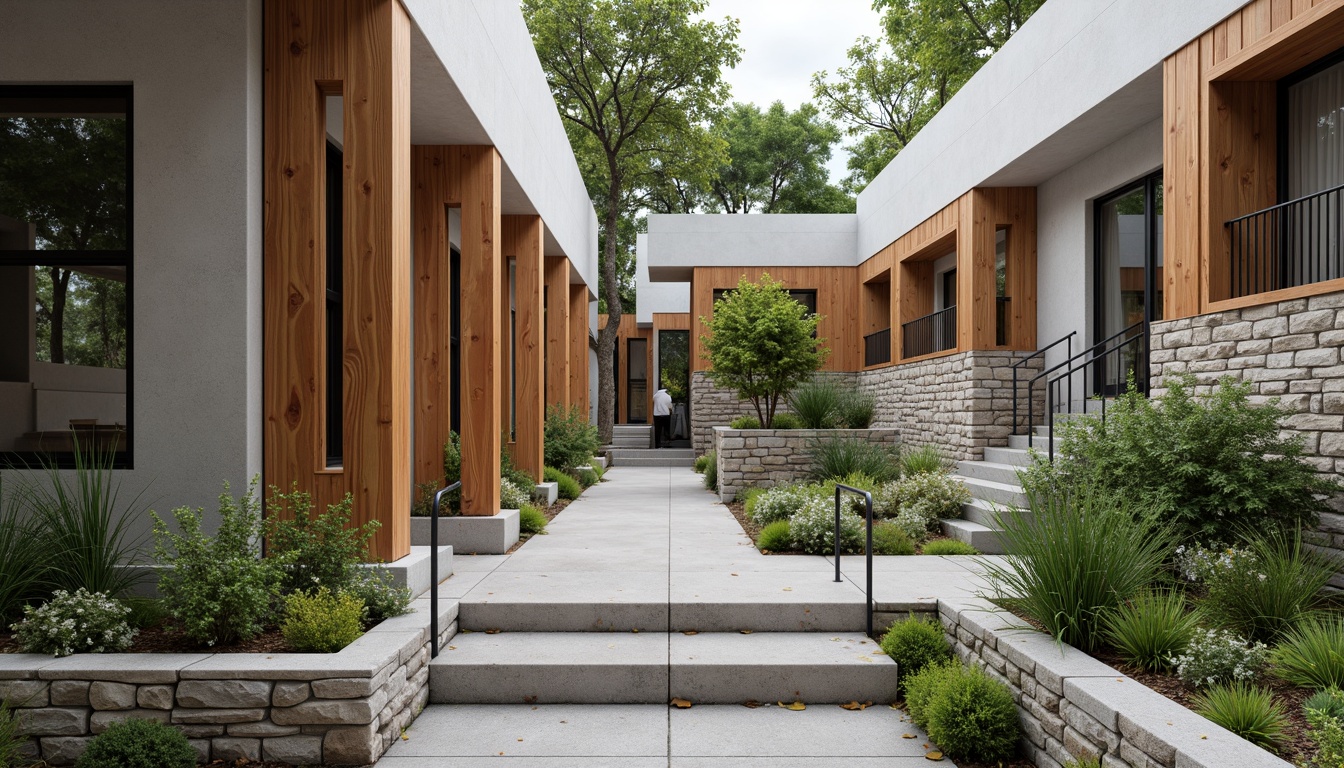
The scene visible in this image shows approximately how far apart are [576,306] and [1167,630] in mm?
16196

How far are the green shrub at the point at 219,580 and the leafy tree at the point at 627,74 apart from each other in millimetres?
15777

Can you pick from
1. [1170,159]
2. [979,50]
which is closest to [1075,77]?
A: [1170,159]

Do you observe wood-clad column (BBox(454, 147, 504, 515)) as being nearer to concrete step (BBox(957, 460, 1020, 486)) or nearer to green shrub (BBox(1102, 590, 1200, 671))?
concrete step (BBox(957, 460, 1020, 486))

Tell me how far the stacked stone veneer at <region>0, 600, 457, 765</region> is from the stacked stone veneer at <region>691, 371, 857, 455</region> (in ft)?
46.3

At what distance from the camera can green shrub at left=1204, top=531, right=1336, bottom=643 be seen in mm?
4379

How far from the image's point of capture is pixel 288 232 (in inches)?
207

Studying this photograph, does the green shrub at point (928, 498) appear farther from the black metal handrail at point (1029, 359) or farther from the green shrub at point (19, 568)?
the green shrub at point (19, 568)

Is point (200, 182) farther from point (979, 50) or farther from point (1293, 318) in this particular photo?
point (979, 50)

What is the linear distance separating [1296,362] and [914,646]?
10.9 feet

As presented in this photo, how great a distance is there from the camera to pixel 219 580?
4.39 metres

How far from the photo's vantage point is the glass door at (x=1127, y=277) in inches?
368

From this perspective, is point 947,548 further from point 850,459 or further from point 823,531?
point 850,459

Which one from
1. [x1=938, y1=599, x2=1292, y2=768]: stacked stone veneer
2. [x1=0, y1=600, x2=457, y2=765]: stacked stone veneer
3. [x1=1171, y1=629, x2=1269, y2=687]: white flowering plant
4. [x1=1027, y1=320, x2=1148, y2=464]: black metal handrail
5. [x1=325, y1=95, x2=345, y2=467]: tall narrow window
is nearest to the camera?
[x1=938, y1=599, x2=1292, y2=768]: stacked stone veneer

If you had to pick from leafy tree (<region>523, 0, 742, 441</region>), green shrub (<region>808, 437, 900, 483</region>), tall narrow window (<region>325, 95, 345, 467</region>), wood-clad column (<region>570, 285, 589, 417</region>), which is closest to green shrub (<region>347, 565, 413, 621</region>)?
tall narrow window (<region>325, 95, 345, 467</region>)
